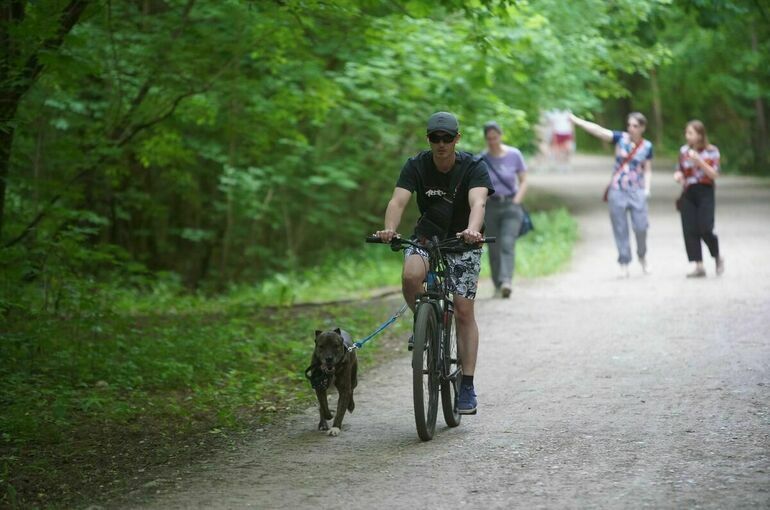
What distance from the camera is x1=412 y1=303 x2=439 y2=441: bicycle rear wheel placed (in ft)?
23.0

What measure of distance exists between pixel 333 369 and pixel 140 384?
2.91m

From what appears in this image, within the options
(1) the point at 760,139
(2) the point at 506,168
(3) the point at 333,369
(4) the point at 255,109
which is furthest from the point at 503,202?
(1) the point at 760,139

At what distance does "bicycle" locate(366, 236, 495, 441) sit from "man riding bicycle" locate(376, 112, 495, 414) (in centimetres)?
7

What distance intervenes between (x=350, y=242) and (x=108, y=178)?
10839 mm

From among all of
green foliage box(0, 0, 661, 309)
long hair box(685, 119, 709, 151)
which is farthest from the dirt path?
green foliage box(0, 0, 661, 309)

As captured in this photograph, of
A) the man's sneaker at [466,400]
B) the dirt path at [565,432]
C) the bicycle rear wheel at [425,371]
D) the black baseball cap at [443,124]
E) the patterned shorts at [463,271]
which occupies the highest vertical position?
the black baseball cap at [443,124]

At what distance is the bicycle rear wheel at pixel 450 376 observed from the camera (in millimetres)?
7531

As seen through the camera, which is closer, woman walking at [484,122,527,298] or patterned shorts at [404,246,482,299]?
patterned shorts at [404,246,482,299]

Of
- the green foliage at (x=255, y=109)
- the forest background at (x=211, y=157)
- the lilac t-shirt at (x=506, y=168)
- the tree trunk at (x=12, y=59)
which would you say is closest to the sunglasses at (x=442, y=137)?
the forest background at (x=211, y=157)

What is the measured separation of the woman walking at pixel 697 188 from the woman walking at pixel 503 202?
2342 mm

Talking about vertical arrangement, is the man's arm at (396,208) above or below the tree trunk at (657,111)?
below

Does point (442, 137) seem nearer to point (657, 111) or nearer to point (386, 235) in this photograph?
point (386, 235)

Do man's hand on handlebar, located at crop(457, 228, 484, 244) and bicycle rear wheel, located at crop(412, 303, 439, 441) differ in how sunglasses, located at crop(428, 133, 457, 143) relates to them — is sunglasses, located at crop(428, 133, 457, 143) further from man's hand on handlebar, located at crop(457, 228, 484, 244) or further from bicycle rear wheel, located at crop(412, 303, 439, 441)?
bicycle rear wheel, located at crop(412, 303, 439, 441)

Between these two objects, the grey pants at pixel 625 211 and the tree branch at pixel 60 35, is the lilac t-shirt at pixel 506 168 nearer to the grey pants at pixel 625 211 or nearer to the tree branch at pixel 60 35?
the grey pants at pixel 625 211
